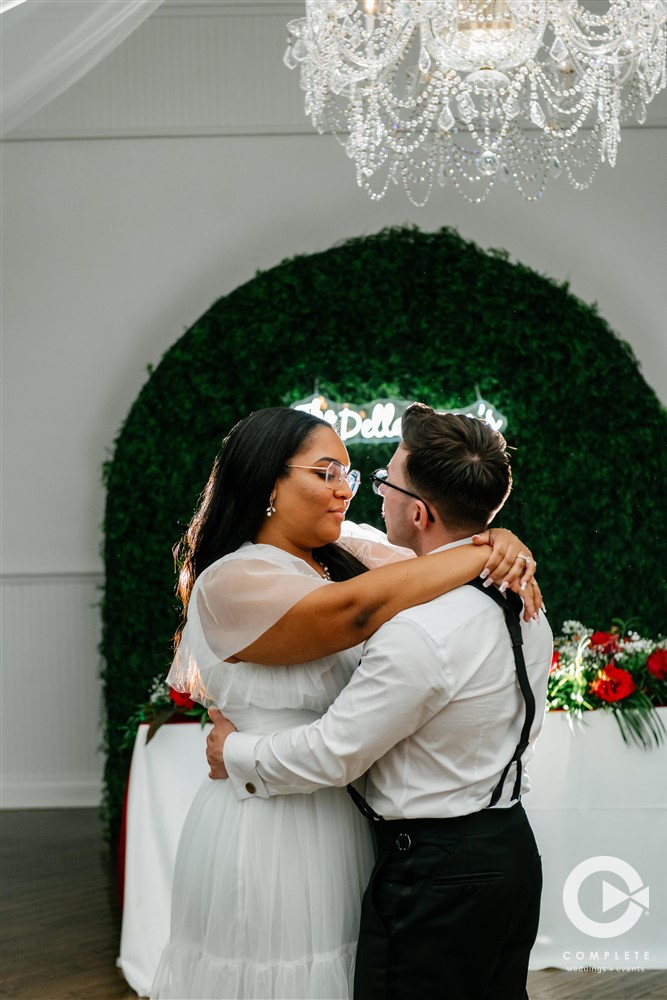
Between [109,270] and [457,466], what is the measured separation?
5.06 m

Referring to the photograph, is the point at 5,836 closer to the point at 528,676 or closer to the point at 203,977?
the point at 203,977

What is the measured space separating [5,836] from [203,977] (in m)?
4.25

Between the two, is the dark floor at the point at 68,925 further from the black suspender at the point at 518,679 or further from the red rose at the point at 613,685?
the black suspender at the point at 518,679

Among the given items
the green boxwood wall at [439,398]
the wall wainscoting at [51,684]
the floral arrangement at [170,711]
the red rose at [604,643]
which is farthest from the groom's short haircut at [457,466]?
the wall wainscoting at [51,684]

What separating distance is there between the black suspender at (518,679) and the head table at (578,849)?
2.01 m

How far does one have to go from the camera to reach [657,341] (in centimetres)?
642

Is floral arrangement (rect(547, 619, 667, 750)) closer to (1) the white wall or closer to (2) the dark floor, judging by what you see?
(2) the dark floor

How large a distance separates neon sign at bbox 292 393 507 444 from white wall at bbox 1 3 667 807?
1.11m

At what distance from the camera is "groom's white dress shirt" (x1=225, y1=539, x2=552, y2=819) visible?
1.70 meters

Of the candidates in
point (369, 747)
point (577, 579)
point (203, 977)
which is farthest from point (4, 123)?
point (577, 579)

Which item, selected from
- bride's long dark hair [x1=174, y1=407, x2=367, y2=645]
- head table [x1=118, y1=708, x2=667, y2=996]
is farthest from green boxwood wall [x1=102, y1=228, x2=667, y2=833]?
bride's long dark hair [x1=174, y1=407, x2=367, y2=645]

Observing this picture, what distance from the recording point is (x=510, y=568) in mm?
1812

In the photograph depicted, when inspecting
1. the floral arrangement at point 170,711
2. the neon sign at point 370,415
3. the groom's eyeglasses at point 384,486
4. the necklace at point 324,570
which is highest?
the neon sign at point 370,415

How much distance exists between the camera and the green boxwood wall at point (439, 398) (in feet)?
19.2
